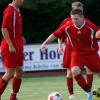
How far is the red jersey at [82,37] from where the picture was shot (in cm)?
1118

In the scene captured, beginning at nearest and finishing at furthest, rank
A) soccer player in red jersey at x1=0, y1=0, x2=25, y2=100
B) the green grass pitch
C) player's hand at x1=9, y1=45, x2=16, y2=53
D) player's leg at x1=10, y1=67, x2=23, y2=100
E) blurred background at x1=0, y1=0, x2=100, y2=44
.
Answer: player's hand at x1=9, y1=45, x2=16, y2=53 < soccer player in red jersey at x1=0, y1=0, x2=25, y2=100 < player's leg at x1=10, y1=67, x2=23, y2=100 < the green grass pitch < blurred background at x1=0, y1=0, x2=100, y2=44

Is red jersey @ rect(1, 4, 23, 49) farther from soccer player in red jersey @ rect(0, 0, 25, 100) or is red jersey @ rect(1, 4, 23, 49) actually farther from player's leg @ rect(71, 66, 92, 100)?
player's leg @ rect(71, 66, 92, 100)

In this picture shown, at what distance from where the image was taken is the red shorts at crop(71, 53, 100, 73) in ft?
36.8

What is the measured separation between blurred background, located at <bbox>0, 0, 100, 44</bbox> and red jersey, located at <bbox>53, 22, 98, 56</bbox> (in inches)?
528

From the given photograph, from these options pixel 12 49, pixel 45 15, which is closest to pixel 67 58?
pixel 12 49

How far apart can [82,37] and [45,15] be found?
14.4 meters

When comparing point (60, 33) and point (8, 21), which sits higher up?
point (8, 21)

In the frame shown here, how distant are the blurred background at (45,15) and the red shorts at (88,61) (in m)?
13.4

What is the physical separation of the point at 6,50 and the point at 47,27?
14853 millimetres

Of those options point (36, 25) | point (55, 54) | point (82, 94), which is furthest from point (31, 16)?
point (82, 94)

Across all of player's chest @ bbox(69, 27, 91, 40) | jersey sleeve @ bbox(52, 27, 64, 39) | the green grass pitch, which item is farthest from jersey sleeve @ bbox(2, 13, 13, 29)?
the green grass pitch

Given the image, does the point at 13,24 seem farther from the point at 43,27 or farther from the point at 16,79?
the point at 43,27

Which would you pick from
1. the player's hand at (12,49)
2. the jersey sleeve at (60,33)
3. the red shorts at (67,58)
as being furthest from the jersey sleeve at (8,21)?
the red shorts at (67,58)

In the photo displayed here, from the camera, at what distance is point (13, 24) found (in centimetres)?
1089
